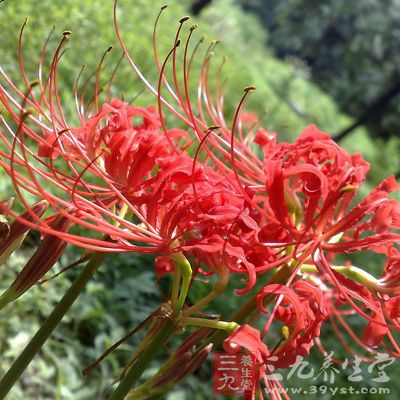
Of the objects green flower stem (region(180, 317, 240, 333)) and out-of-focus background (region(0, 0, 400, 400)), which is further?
out-of-focus background (region(0, 0, 400, 400))

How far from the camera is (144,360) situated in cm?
83

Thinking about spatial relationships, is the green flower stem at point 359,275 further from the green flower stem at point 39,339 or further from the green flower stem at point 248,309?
the green flower stem at point 39,339

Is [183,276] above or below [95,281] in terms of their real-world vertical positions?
above

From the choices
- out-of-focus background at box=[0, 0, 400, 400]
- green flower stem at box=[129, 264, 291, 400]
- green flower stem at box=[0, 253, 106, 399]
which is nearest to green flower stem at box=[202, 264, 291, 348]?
green flower stem at box=[129, 264, 291, 400]

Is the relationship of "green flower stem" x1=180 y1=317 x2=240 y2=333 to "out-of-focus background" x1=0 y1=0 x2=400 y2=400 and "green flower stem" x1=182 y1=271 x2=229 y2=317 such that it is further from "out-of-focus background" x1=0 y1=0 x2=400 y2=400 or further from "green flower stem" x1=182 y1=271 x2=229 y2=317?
"out-of-focus background" x1=0 y1=0 x2=400 y2=400

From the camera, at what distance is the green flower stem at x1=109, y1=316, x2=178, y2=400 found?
0.82 m

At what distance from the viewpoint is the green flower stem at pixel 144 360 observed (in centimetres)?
82

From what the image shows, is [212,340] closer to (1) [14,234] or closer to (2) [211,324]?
(2) [211,324]

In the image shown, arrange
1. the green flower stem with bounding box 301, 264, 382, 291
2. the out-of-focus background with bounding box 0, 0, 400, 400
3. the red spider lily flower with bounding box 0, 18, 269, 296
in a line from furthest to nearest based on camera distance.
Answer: the out-of-focus background with bounding box 0, 0, 400, 400 < the green flower stem with bounding box 301, 264, 382, 291 < the red spider lily flower with bounding box 0, 18, 269, 296

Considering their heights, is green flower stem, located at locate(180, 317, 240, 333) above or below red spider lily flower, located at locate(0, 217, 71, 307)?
below

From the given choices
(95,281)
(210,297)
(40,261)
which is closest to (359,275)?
(210,297)

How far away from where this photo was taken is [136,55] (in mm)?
3797

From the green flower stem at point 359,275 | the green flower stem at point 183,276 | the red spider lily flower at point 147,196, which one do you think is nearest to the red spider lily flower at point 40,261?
the red spider lily flower at point 147,196

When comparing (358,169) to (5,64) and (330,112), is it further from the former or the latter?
(330,112)
